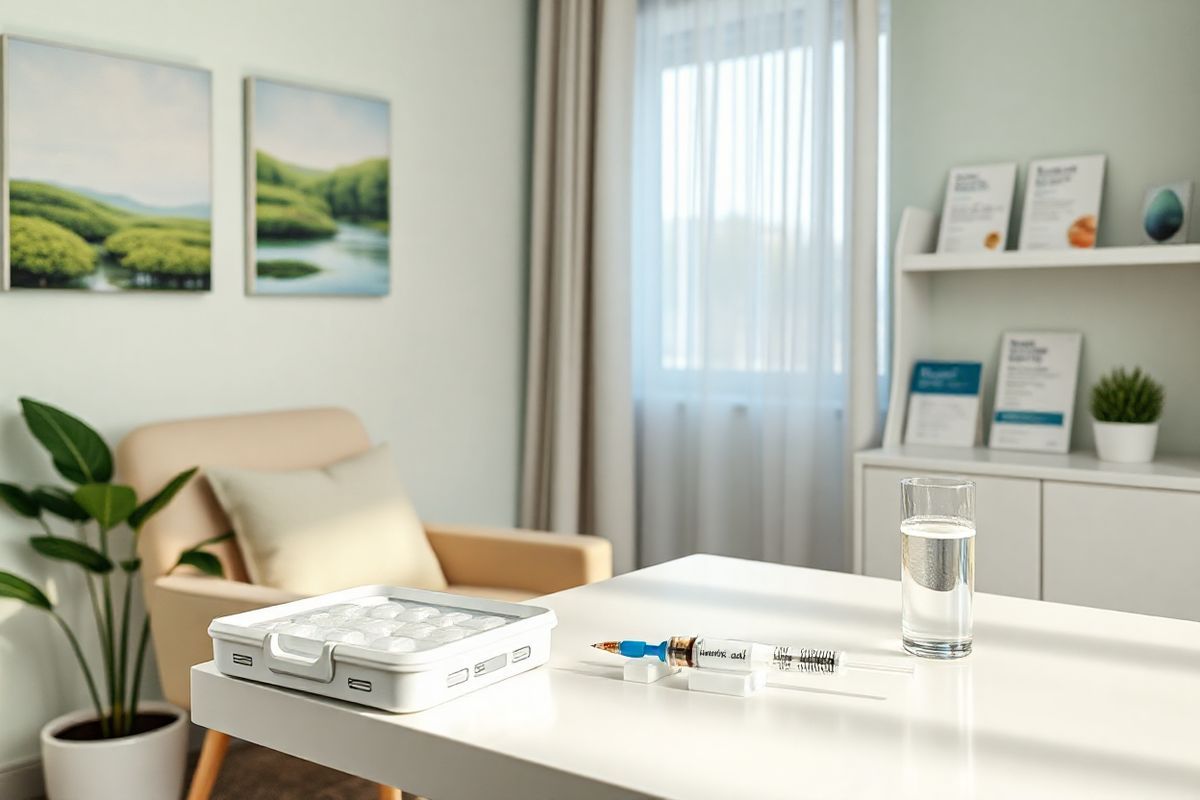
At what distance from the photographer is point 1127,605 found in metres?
2.49

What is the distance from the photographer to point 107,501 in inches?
91.4

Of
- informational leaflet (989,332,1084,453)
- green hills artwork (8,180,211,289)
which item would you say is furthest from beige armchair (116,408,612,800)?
informational leaflet (989,332,1084,453)

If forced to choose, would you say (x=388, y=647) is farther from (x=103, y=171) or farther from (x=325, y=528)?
(x=103, y=171)

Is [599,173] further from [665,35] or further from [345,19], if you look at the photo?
[345,19]

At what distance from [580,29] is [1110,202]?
5.58 feet

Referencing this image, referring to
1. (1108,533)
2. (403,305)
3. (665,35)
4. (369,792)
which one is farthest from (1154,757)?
(665,35)

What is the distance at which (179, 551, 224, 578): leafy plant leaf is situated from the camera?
236 centimetres

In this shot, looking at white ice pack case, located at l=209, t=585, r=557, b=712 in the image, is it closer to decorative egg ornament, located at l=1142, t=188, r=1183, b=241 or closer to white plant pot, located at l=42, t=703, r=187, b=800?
white plant pot, located at l=42, t=703, r=187, b=800

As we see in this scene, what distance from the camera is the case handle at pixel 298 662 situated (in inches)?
37.3

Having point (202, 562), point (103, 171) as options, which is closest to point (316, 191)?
point (103, 171)

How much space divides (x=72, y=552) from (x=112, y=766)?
46 cm

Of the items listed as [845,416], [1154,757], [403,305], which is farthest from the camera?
[403,305]

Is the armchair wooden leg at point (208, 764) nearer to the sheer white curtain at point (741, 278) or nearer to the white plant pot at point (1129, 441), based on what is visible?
the sheer white curtain at point (741, 278)

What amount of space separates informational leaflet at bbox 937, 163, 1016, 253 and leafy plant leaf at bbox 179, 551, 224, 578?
6.52 feet
